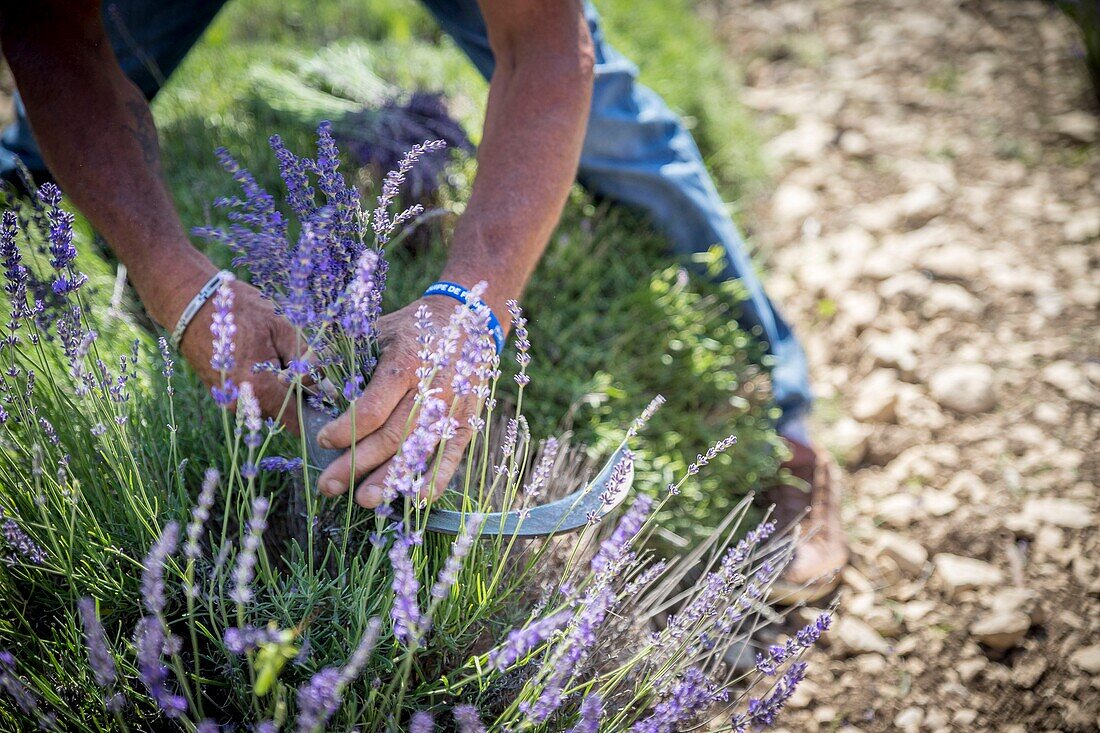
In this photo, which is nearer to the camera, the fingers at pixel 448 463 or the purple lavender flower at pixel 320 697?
the purple lavender flower at pixel 320 697

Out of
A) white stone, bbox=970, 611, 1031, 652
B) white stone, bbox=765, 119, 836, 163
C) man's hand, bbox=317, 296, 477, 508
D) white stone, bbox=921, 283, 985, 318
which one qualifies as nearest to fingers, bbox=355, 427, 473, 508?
man's hand, bbox=317, 296, 477, 508

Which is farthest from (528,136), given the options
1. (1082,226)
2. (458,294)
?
(1082,226)

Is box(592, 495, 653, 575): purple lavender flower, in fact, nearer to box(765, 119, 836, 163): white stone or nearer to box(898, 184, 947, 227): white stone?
box(898, 184, 947, 227): white stone

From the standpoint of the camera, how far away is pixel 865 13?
4266 mm

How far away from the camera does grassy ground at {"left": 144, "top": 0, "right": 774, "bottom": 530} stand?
2.08 meters

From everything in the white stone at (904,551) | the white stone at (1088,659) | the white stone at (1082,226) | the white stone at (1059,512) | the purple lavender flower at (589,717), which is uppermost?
the purple lavender flower at (589,717)

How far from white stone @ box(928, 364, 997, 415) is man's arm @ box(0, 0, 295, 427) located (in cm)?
221

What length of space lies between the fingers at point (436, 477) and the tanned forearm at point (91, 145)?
1.83ft

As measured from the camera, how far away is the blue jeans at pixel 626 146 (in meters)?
2.27

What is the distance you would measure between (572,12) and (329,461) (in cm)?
108

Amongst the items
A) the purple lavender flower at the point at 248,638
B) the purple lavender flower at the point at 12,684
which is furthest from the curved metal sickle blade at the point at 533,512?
the purple lavender flower at the point at 12,684

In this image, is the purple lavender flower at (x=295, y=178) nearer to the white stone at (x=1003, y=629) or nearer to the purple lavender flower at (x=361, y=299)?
the purple lavender flower at (x=361, y=299)

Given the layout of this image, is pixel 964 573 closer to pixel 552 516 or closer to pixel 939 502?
pixel 939 502

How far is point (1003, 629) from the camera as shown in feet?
6.42
